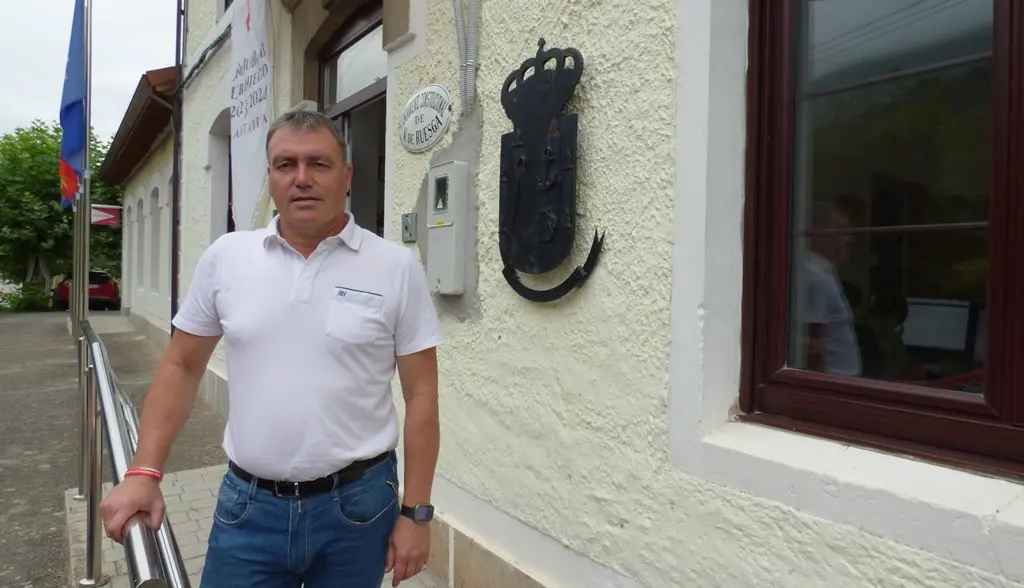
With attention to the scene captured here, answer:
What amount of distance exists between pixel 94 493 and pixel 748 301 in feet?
8.37

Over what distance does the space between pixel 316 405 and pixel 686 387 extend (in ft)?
3.19

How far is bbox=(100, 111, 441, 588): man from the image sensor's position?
5.26 feet

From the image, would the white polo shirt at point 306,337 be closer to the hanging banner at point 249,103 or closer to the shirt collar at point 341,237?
the shirt collar at point 341,237

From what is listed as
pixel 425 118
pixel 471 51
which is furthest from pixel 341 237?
pixel 425 118

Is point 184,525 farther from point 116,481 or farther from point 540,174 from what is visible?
point 540,174

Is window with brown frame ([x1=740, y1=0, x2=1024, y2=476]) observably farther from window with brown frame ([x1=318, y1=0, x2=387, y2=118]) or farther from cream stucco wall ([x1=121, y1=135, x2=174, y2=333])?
cream stucco wall ([x1=121, y1=135, x2=174, y2=333])

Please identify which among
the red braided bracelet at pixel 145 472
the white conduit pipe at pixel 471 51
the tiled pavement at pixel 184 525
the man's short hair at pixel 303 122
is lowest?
the tiled pavement at pixel 184 525

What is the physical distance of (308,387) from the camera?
1597 mm

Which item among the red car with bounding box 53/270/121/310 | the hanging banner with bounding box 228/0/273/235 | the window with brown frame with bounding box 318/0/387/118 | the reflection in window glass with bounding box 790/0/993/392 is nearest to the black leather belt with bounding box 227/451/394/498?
the reflection in window glass with bounding box 790/0/993/392

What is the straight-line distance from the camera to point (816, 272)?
1868mm

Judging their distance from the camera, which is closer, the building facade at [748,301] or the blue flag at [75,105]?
the building facade at [748,301]

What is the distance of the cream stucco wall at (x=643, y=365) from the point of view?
169 cm

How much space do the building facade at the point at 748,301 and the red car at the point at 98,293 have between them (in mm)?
24987

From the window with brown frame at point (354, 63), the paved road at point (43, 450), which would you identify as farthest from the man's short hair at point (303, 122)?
the paved road at point (43, 450)
